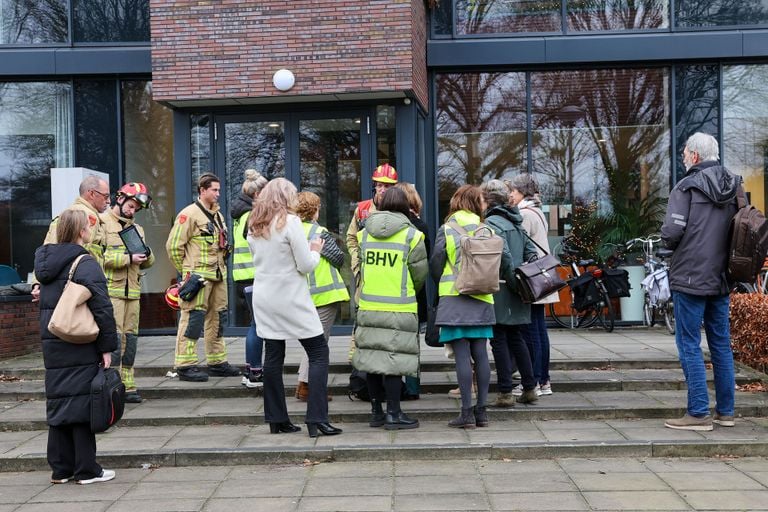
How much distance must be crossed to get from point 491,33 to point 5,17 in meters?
7.00

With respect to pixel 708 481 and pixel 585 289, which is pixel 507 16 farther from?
pixel 708 481

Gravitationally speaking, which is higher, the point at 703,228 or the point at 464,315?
the point at 703,228

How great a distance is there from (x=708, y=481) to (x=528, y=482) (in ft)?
3.77

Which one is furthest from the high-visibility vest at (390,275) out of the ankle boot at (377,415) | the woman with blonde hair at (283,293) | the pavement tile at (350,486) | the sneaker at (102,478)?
the sneaker at (102,478)

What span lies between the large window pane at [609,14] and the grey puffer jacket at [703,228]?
6.37 m

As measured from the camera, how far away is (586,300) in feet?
36.7

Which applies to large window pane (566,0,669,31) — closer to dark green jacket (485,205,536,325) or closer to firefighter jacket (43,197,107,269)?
dark green jacket (485,205,536,325)

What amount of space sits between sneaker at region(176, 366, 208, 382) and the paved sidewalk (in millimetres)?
2069

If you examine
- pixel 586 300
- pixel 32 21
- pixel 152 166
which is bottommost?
pixel 586 300

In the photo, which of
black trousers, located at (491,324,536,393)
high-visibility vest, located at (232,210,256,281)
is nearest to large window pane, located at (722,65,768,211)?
black trousers, located at (491,324,536,393)

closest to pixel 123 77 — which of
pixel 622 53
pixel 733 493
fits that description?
pixel 622 53

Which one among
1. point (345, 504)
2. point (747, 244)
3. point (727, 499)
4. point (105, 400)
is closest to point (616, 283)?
point (747, 244)

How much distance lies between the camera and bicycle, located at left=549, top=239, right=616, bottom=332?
1117cm

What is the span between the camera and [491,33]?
12125mm
